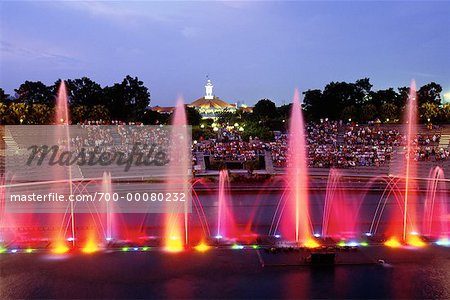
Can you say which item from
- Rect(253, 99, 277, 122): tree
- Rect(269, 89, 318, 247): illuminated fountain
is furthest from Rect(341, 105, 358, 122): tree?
Rect(269, 89, 318, 247): illuminated fountain

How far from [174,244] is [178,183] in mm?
13739

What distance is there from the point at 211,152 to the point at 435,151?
60.8 feet

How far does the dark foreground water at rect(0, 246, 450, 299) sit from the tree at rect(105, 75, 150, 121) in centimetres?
5266

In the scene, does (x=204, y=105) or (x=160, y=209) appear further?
(x=204, y=105)

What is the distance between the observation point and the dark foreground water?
10453 millimetres

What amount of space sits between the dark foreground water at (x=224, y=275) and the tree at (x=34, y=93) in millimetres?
55542

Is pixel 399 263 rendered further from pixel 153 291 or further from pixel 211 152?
pixel 211 152

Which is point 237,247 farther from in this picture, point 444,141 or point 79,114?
point 79,114

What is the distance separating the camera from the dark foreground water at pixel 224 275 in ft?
34.3

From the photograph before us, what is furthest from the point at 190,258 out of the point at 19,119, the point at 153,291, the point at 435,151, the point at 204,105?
the point at 204,105

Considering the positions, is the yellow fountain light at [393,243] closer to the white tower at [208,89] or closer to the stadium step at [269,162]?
the stadium step at [269,162]

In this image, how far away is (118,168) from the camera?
31266 mm

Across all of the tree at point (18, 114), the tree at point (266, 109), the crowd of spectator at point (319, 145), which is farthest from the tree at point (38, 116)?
the tree at point (266, 109)

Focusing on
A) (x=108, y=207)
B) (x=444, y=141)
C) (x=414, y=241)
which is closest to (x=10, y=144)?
(x=108, y=207)
